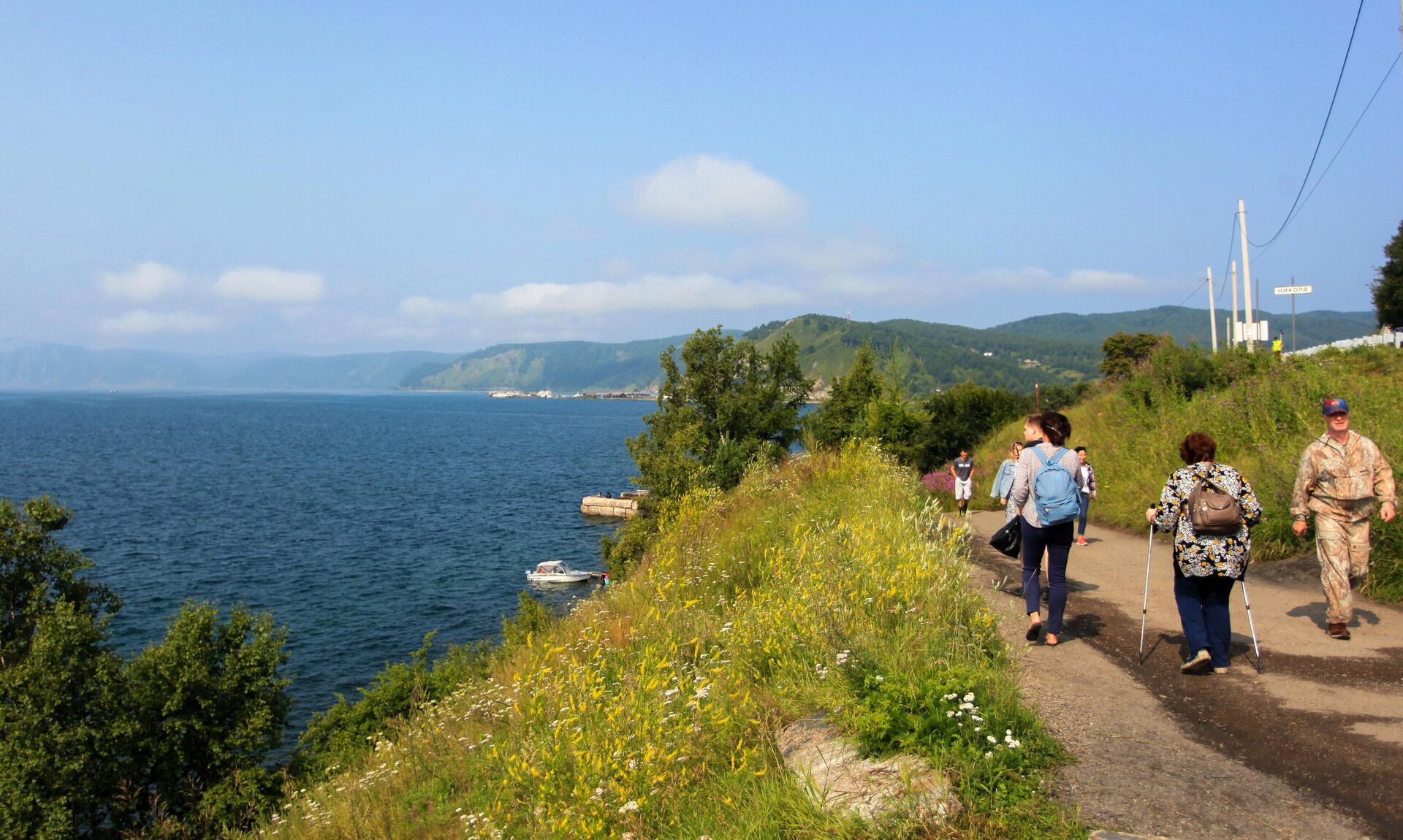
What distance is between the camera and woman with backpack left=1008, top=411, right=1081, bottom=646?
6.72m

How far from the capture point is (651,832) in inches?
158

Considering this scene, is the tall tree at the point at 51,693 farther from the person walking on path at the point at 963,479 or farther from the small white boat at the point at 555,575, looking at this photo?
the small white boat at the point at 555,575

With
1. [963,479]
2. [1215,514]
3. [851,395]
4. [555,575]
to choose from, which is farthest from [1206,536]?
[851,395]

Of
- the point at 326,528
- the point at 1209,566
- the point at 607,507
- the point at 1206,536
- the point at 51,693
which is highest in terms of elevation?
the point at 1206,536

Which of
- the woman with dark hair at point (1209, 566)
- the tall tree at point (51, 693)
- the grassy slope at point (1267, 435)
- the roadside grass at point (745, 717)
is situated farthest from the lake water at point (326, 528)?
the woman with dark hair at point (1209, 566)

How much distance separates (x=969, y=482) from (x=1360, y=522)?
10232 millimetres

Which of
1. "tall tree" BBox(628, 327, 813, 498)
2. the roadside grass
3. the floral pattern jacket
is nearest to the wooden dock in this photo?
"tall tree" BBox(628, 327, 813, 498)

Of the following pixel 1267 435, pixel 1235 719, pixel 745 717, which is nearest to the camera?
pixel 745 717

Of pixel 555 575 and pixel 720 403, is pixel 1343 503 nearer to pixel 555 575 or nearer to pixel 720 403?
pixel 555 575

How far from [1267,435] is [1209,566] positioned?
339 inches

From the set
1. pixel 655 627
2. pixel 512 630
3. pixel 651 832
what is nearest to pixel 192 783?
pixel 512 630

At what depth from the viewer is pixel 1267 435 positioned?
12.9 meters

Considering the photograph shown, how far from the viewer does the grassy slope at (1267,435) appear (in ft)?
31.8

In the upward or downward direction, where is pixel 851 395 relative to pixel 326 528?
upward
